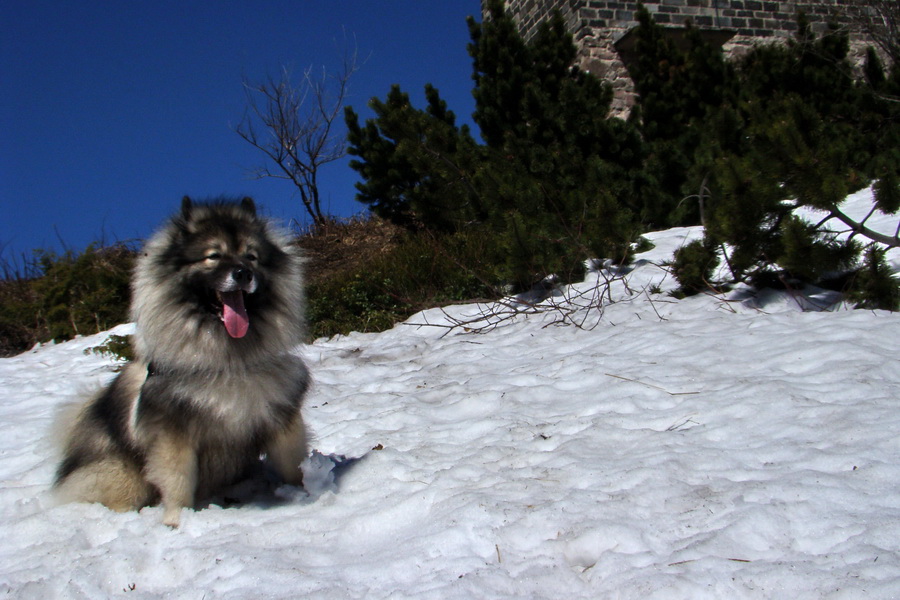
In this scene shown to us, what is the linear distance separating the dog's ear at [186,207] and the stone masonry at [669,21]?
491 inches

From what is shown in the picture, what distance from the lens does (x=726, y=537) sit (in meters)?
2.20

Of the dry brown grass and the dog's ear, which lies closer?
the dog's ear

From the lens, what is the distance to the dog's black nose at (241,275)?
2.73m

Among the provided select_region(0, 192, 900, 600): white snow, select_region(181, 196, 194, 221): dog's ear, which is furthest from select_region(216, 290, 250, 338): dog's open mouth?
select_region(0, 192, 900, 600): white snow

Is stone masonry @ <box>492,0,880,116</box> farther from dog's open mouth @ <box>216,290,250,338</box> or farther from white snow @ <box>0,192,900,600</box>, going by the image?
dog's open mouth @ <box>216,290,250,338</box>

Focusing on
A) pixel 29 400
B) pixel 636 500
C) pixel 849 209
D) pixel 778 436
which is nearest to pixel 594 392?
pixel 778 436

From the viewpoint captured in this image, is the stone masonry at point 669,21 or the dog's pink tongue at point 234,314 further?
the stone masonry at point 669,21

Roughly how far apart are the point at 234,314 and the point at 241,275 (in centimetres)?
20

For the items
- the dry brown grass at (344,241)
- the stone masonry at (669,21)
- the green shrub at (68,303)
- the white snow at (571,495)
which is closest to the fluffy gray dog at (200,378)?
the white snow at (571,495)

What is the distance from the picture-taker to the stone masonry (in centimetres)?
1396

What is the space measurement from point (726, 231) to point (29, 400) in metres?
6.63

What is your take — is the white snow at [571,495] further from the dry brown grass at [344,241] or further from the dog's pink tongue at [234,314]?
the dry brown grass at [344,241]

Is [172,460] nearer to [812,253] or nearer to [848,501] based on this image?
[848,501]

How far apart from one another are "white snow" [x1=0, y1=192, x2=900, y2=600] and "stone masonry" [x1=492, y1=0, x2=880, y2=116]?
1055cm
